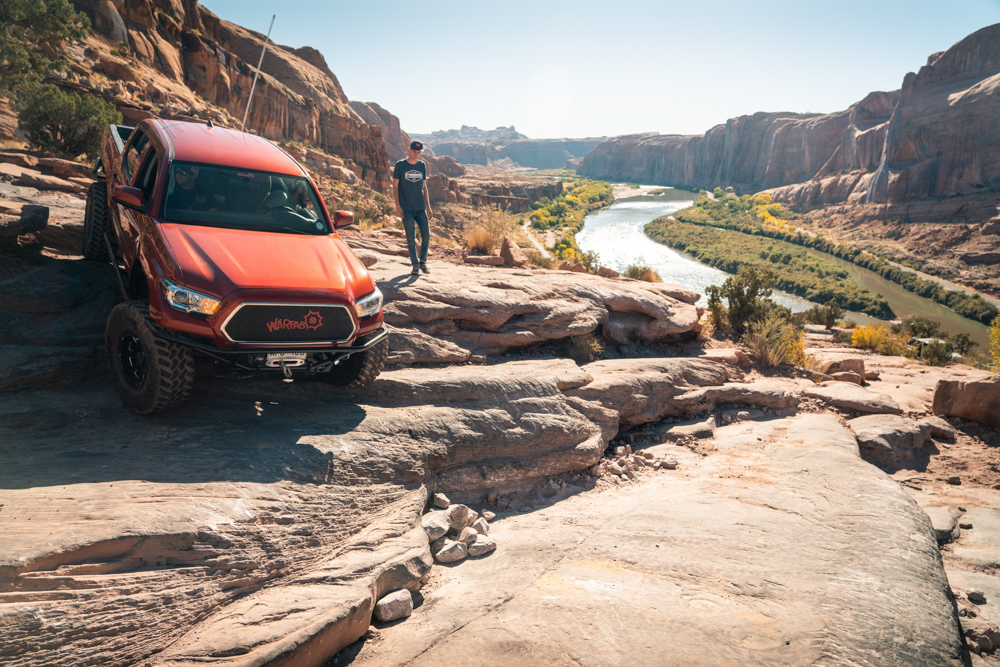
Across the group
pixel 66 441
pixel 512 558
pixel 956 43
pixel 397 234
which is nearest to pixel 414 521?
pixel 512 558

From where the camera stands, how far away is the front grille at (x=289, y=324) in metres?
4.07

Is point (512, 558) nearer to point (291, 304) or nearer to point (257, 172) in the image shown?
point (291, 304)

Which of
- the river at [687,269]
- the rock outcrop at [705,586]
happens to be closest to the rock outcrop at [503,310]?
the rock outcrop at [705,586]

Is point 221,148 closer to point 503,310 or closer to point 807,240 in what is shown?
point 503,310

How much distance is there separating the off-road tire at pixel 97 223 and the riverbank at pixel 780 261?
35.0 meters

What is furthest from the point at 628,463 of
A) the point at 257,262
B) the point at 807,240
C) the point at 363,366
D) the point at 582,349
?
the point at 807,240

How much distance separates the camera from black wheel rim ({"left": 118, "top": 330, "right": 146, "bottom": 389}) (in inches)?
168

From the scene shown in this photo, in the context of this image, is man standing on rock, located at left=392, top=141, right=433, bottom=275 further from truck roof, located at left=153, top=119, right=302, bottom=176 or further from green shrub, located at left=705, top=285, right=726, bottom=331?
green shrub, located at left=705, top=285, right=726, bottom=331

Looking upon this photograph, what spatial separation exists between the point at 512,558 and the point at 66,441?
11.6 feet

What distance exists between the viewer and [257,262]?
14.3 feet

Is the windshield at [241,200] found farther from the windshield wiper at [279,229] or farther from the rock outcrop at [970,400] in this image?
the rock outcrop at [970,400]

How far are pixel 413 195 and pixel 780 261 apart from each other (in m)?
58.8

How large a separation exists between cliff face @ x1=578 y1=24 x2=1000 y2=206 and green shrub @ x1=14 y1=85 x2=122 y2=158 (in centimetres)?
7185

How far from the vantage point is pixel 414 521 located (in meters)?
4.46
